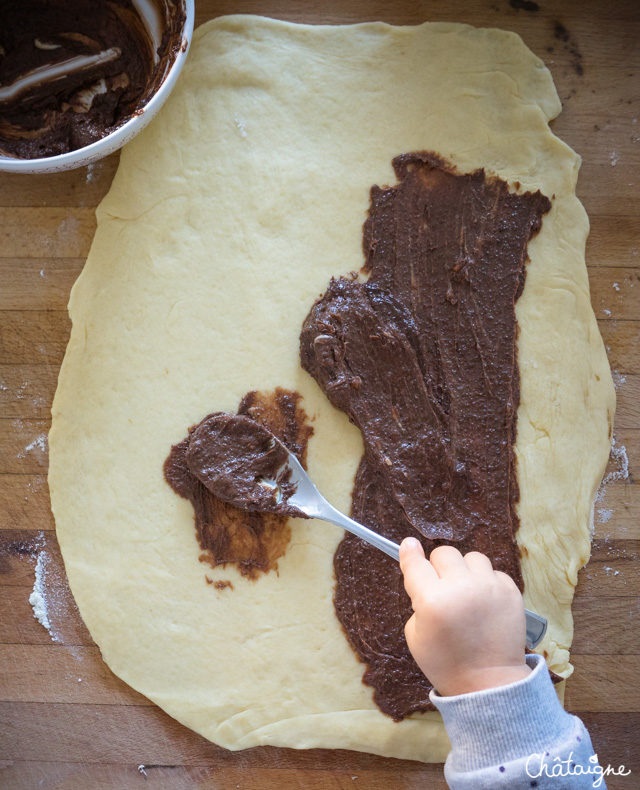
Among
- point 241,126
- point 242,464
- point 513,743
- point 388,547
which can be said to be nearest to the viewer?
point 513,743

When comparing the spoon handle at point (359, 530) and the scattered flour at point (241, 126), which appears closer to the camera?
the spoon handle at point (359, 530)

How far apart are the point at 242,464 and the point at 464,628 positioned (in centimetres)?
57

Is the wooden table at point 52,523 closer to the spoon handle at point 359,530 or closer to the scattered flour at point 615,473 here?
the scattered flour at point 615,473

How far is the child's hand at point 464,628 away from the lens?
119cm

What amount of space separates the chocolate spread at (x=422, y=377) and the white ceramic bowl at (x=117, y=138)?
52 cm

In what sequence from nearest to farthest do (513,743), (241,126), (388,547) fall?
(513,743) < (388,547) < (241,126)

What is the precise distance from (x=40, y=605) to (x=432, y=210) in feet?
4.33

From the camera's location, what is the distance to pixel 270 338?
4.96 ft

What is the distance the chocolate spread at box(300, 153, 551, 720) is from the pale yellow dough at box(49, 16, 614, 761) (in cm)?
4

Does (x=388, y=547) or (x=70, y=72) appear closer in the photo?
(x=388, y=547)

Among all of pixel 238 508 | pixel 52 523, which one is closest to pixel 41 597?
pixel 52 523

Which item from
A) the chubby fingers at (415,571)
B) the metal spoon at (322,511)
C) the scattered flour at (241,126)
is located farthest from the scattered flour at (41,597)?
the scattered flour at (241,126)

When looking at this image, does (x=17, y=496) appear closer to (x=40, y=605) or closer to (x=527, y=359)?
(x=40, y=605)

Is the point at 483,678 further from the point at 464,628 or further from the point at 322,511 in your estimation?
the point at 322,511
